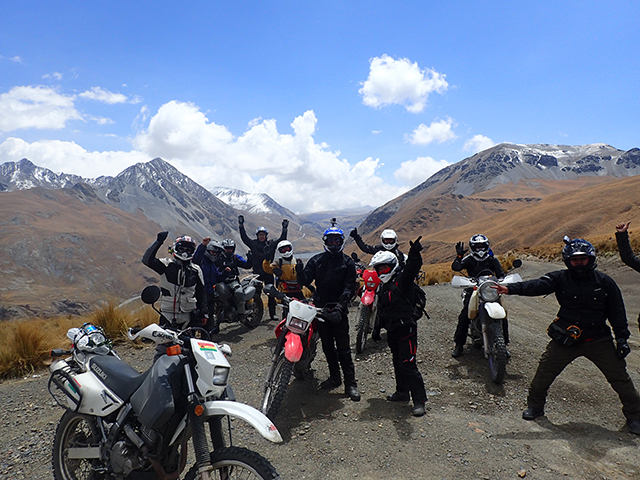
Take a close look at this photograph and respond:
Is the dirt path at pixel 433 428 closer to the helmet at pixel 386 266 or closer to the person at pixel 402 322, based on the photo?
the person at pixel 402 322

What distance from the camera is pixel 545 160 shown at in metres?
171

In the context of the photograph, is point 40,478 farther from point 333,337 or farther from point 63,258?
point 63,258

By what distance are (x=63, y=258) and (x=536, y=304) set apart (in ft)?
445

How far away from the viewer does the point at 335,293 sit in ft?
16.4

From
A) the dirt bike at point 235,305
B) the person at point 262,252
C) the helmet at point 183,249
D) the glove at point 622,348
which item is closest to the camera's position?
the glove at point 622,348

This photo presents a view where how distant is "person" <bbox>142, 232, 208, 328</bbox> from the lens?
227 inches

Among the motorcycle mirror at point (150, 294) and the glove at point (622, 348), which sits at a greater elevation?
the motorcycle mirror at point (150, 294)

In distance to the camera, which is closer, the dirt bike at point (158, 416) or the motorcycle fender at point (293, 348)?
the dirt bike at point (158, 416)

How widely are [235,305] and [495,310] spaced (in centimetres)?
559

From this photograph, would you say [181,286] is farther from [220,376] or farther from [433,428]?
[433,428]

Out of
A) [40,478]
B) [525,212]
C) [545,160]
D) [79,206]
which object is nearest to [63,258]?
[79,206]

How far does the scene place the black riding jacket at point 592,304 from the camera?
390 cm

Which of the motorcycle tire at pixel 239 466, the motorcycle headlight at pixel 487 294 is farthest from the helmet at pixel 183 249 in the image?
the motorcycle headlight at pixel 487 294

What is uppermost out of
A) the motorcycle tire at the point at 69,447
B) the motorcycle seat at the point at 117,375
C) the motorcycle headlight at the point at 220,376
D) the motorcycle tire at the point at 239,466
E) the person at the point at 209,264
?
the person at the point at 209,264
